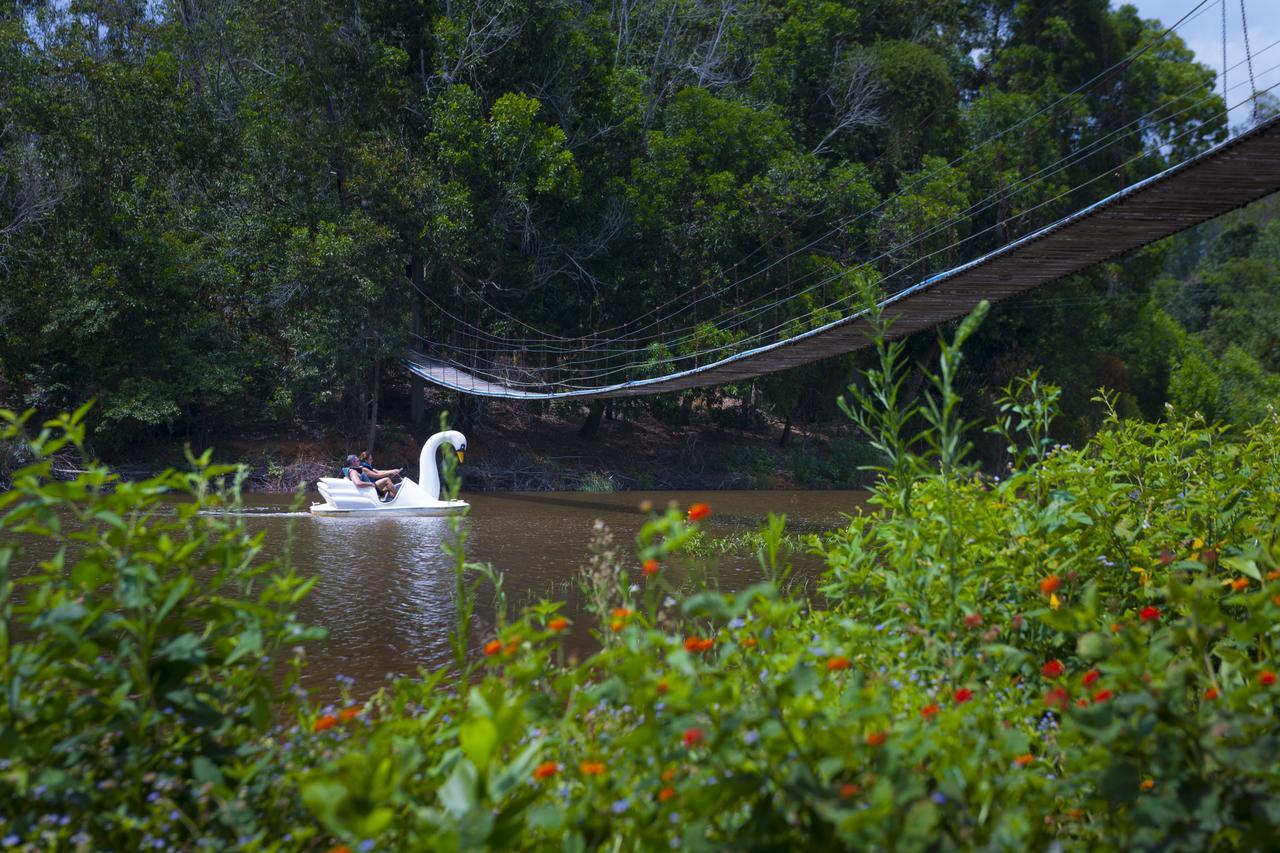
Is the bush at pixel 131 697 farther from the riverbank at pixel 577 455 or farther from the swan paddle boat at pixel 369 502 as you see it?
the riverbank at pixel 577 455

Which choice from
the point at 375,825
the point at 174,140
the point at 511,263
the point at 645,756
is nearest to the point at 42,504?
the point at 375,825

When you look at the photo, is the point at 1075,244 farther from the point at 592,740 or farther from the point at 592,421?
the point at 592,421

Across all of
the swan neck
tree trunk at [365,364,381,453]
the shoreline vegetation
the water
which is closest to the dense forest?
tree trunk at [365,364,381,453]

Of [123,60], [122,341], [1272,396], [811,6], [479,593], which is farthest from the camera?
[1272,396]

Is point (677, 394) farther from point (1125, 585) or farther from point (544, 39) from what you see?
point (1125, 585)

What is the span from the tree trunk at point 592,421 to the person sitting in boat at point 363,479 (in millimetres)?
5792

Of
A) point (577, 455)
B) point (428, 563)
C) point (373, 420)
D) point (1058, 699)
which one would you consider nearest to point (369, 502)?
point (428, 563)

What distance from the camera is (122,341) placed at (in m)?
12.7

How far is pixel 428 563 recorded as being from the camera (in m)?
6.22

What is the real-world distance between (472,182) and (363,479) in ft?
16.7

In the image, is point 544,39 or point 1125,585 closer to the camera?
point 1125,585

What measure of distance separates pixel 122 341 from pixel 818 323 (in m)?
8.59

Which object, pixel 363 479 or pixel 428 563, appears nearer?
pixel 428 563

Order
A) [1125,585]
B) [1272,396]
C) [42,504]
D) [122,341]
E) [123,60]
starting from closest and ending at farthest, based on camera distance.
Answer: [42,504] < [1125,585] < [122,341] < [123,60] < [1272,396]
